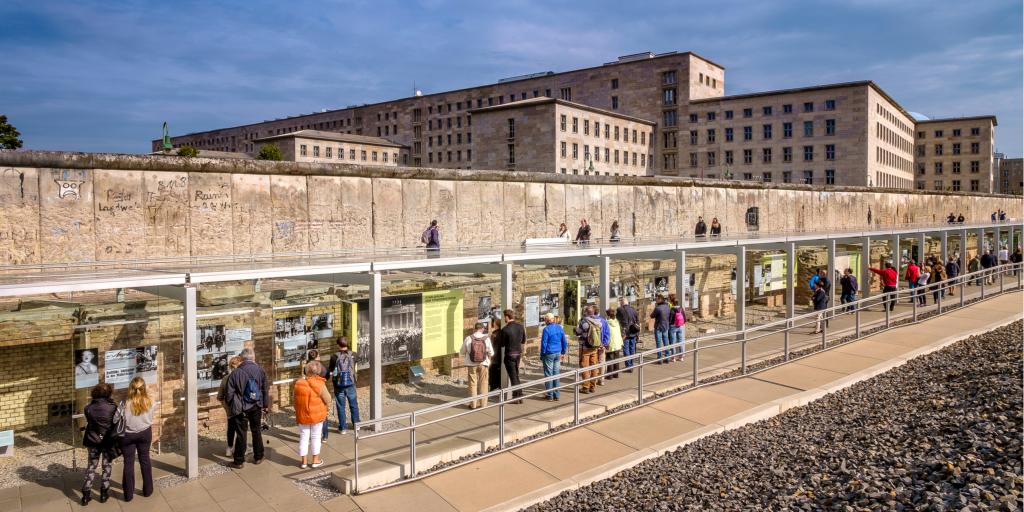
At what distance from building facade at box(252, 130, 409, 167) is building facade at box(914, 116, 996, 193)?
2588 inches

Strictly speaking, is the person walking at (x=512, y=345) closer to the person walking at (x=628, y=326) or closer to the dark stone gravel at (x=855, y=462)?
the person walking at (x=628, y=326)

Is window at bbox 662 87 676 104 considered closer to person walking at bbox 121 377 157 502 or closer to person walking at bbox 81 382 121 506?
person walking at bbox 121 377 157 502

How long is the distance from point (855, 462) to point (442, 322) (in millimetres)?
5656

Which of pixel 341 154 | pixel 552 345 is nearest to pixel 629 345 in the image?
pixel 552 345

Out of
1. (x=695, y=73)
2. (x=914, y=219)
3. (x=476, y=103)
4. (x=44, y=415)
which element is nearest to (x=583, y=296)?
(x=44, y=415)

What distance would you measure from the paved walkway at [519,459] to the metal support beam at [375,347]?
55 cm

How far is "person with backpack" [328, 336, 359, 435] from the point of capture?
28.2 ft

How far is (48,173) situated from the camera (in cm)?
1069

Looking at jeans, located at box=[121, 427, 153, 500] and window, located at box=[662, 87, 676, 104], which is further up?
window, located at box=[662, 87, 676, 104]

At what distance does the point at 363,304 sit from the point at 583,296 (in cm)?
468

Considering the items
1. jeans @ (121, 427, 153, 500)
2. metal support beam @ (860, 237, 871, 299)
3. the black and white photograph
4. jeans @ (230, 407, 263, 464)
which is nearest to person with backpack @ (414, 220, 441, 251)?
jeans @ (230, 407, 263, 464)

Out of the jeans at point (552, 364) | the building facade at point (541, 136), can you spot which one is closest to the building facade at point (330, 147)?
the building facade at point (541, 136)

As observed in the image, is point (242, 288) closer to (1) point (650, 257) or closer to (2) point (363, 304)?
(2) point (363, 304)

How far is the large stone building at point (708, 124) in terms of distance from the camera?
6212 cm
